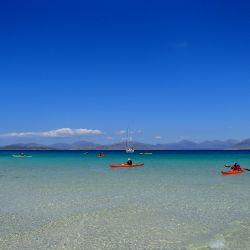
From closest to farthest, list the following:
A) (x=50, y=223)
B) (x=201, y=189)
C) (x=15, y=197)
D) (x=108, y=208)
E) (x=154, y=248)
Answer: (x=154, y=248) < (x=50, y=223) < (x=108, y=208) < (x=15, y=197) < (x=201, y=189)

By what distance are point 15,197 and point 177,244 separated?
16.2 m

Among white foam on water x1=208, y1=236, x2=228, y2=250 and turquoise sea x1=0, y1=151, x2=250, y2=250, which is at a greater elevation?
turquoise sea x1=0, y1=151, x2=250, y2=250

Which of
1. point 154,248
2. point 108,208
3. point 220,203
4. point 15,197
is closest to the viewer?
point 154,248

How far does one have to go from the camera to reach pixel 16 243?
48.1 ft

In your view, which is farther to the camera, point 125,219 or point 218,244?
point 125,219

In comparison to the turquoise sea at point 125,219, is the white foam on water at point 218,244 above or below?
below

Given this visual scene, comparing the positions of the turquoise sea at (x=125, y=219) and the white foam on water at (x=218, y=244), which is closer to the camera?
the white foam on water at (x=218, y=244)

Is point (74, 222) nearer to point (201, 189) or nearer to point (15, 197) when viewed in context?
point (15, 197)

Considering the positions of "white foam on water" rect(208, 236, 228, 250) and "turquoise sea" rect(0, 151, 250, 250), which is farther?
"turquoise sea" rect(0, 151, 250, 250)

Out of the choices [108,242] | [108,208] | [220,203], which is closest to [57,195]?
[108,208]

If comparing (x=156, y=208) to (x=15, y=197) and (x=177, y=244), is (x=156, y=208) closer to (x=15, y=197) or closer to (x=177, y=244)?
(x=177, y=244)

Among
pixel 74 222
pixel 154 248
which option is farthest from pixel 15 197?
pixel 154 248

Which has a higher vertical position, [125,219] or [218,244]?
[125,219]

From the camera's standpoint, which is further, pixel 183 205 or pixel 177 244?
pixel 183 205
